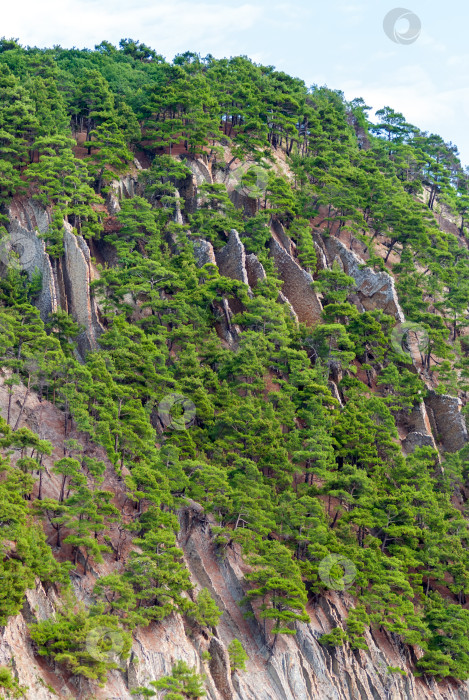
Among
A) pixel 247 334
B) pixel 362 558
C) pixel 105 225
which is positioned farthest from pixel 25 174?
pixel 362 558

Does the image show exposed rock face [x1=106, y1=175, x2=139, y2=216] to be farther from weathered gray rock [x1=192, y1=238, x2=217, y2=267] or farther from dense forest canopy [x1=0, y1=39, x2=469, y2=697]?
weathered gray rock [x1=192, y1=238, x2=217, y2=267]

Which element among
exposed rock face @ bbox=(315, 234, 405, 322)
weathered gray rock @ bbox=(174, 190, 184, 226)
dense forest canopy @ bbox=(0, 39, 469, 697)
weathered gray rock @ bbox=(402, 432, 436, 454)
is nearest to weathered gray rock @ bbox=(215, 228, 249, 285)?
dense forest canopy @ bbox=(0, 39, 469, 697)

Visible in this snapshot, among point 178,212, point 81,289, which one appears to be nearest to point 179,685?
point 81,289

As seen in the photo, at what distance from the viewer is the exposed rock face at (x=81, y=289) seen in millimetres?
50531

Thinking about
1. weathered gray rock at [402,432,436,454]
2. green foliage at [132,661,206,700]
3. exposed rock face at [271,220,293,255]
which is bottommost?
green foliage at [132,661,206,700]

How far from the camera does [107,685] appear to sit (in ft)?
114

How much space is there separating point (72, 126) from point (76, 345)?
87.6 feet

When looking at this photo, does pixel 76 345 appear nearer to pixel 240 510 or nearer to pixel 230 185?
pixel 240 510

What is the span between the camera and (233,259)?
60031 mm

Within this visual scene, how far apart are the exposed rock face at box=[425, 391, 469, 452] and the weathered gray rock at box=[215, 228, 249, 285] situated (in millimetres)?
14446

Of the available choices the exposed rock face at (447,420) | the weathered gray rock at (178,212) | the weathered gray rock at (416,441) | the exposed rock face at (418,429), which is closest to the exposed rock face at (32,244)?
the weathered gray rock at (178,212)

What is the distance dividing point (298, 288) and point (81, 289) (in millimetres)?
16328

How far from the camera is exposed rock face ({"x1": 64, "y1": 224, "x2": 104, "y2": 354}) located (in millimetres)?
50531

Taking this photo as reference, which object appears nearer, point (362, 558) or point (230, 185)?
point (362, 558)
